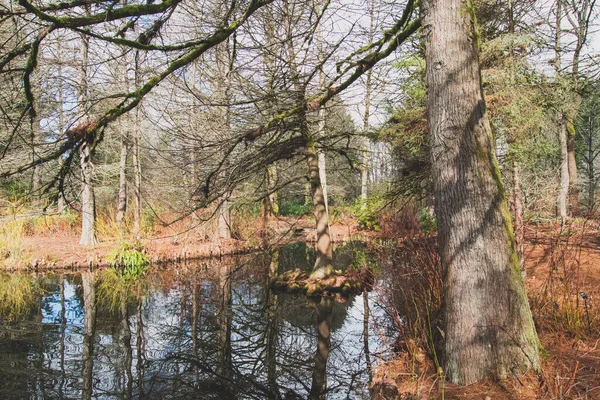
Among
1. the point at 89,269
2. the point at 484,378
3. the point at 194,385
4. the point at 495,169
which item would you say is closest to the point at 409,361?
the point at 484,378

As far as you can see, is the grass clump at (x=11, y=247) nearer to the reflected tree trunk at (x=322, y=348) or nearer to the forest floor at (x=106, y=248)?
the forest floor at (x=106, y=248)

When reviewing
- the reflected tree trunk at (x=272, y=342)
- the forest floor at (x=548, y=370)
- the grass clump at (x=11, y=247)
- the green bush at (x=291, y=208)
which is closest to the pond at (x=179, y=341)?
the reflected tree trunk at (x=272, y=342)

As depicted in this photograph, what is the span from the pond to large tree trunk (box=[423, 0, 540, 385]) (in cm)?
98

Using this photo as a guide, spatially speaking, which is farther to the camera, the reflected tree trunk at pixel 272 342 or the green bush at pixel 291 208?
the green bush at pixel 291 208

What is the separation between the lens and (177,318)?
6.99 meters

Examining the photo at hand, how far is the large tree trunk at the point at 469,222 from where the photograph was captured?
259 cm

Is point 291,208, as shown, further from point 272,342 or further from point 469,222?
point 469,222

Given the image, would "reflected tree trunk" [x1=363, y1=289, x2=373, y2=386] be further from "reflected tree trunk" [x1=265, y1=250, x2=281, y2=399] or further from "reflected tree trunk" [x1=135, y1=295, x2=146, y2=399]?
"reflected tree trunk" [x1=135, y1=295, x2=146, y2=399]

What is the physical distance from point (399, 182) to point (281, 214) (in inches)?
654

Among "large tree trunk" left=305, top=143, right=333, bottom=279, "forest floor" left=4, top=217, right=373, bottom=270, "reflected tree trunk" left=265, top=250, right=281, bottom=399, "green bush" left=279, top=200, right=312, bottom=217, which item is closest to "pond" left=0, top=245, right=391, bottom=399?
"reflected tree trunk" left=265, top=250, right=281, bottom=399

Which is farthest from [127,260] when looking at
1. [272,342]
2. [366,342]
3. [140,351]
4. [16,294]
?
[366,342]

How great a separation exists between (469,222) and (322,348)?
144 inches

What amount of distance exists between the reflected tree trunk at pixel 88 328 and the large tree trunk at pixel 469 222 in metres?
3.83

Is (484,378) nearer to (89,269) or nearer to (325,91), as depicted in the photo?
(325,91)
